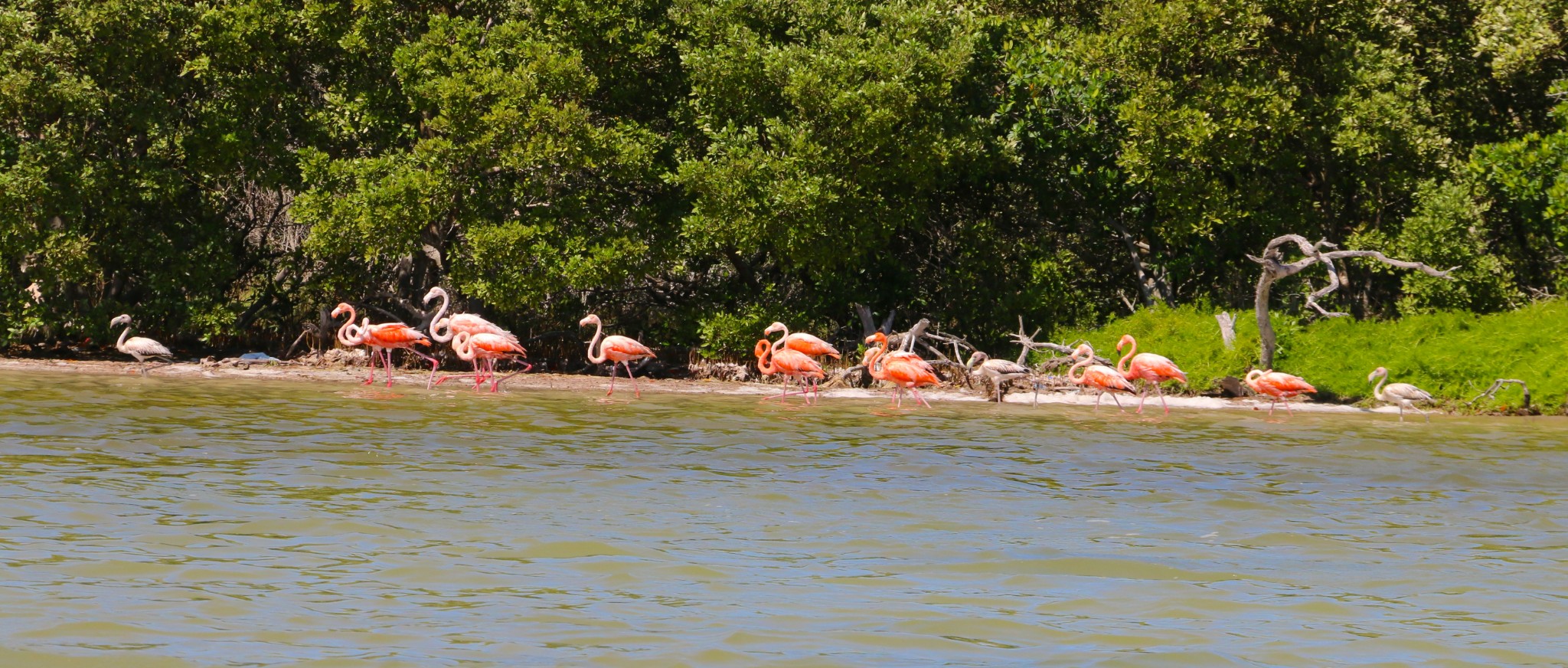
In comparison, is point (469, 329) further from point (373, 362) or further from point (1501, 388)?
point (1501, 388)

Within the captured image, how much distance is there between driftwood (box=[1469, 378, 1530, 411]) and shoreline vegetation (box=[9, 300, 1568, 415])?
0.04 metres

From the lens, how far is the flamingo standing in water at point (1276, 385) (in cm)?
1828

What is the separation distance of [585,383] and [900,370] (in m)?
5.21

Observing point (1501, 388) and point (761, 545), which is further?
point (1501, 388)

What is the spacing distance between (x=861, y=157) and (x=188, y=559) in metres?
14.9

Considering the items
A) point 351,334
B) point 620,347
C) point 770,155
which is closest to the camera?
point 620,347

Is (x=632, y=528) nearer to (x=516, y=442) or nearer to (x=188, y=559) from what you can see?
(x=188, y=559)

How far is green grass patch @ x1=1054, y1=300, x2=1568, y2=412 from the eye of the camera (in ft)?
62.5

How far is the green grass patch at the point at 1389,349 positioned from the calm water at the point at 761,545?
3718 mm

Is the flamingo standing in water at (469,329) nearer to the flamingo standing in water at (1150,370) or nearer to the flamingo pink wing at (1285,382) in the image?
the flamingo standing in water at (1150,370)

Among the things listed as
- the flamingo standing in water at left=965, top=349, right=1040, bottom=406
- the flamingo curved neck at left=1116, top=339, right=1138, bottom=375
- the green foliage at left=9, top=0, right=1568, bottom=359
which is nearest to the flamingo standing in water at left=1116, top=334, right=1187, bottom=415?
the flamingo curved neck at left=1116, top=339, right=1138, bottom=375

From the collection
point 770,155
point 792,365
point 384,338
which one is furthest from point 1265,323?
point 384,338

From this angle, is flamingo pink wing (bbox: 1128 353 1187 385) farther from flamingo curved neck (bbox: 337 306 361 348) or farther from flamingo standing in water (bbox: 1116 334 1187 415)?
flamingo curved neck (bbox: 337 306 361 348)

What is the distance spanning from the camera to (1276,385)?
1833 centimetres
